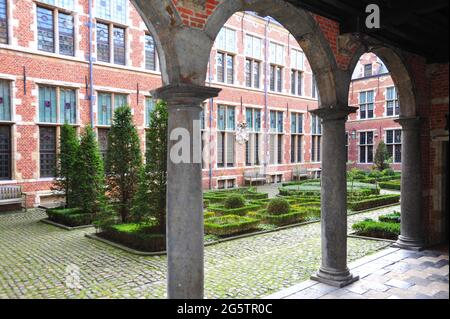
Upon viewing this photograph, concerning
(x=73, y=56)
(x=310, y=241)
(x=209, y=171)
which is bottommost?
(x=310, y=241)

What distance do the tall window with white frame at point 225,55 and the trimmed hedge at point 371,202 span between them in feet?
36.7

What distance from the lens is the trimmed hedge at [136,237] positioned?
7.85m

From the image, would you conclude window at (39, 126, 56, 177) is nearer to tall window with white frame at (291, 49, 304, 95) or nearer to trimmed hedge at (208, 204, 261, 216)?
trimmed hedge at (208, 204, 261, 216)

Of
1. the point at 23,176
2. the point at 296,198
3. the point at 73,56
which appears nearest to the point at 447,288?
the point at 296,198

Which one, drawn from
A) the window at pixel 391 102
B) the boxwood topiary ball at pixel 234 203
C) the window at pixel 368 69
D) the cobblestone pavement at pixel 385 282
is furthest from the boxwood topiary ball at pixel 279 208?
the window at pixel 368 69

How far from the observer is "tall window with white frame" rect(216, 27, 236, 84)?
20.9 metres

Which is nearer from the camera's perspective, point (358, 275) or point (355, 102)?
point (358, 275)

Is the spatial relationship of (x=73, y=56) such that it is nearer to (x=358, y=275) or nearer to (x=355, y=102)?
(x=358, y=275)

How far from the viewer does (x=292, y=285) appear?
221 inches

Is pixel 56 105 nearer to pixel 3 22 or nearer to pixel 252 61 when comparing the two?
pixel 3 22

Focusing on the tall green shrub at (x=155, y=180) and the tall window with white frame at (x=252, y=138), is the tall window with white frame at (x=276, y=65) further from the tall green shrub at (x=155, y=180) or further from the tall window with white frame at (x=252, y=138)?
the tall green shrub at (x=155, y=180)

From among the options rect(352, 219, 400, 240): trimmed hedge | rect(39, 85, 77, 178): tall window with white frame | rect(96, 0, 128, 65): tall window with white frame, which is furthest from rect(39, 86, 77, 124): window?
rect(352, 219, 400, 240): trimmed hedge

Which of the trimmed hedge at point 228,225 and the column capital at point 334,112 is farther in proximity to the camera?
the trimmed hedge at point 228,225

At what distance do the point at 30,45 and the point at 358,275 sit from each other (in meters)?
14.3
